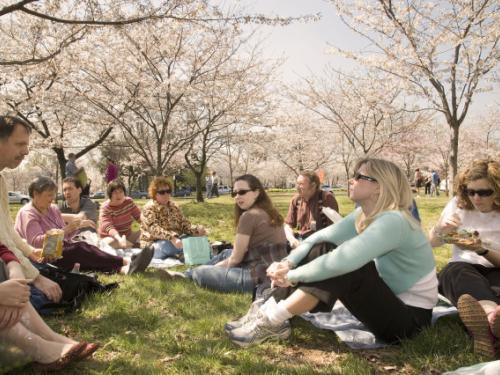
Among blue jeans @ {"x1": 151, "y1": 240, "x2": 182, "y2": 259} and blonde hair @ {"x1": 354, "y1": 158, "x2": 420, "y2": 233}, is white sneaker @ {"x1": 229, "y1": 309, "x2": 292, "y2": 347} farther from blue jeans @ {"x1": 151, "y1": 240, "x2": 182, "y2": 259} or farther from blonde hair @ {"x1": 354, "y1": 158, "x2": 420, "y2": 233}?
blue jeans @ {"x1": 151, "y1": 240, "x2": 182, "y2": 259}

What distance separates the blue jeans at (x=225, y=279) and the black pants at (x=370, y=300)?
1.59 m

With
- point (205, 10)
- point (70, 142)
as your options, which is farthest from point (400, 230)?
point (70, 142)

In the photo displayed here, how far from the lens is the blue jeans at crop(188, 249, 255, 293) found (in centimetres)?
412

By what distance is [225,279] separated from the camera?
418 centimetres

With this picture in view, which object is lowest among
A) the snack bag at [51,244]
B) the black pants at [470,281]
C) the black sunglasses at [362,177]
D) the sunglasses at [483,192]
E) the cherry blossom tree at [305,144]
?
the black pants at [470,281]

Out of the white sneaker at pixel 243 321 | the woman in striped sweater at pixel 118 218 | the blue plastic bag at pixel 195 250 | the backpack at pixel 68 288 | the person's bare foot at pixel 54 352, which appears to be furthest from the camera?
the woman in striped sweater at pixel 118 218

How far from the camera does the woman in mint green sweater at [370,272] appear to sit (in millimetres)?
2406

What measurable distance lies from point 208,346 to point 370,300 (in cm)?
124

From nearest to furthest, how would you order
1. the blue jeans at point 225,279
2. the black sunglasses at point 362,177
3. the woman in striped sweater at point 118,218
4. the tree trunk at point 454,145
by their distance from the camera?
the black sunglasses at point 362,177 < the blue jeans at point 225,279 < the woman in striped sweater at point 118,218 < the tree trunk at point 454,145

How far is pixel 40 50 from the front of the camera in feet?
41.8

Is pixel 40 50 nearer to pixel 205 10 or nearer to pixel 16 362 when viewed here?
pixel 205 10

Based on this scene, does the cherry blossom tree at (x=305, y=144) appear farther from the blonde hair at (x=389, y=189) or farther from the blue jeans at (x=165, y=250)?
the blonde hair at (x=389, y=189)

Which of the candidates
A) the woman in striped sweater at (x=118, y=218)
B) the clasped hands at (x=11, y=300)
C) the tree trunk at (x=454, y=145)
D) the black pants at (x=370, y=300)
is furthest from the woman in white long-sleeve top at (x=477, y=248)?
the tree trunk at (x=454, y=145)

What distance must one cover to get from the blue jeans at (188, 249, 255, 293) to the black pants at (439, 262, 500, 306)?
189 centimetres
